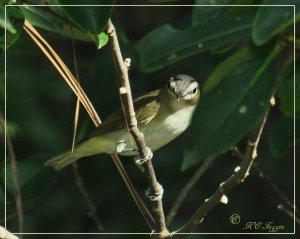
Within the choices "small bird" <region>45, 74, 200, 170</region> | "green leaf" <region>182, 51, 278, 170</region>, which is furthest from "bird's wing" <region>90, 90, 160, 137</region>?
"green leaf" <region>182, 51, 278, 170</region>

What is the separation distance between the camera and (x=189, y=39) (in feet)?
3.83

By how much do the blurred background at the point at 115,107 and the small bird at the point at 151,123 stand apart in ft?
0.08

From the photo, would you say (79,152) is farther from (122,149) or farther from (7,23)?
(7,23)

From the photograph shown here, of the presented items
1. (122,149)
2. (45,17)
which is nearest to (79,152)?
(122,149)

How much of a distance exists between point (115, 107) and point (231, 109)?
16.3 inches

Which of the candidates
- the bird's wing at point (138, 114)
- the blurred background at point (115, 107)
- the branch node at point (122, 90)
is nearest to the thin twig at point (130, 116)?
the branch node at point (122, 90)

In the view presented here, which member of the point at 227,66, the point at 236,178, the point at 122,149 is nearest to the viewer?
the point at 236,178

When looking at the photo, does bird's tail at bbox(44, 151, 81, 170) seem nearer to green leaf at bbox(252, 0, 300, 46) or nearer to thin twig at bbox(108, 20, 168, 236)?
thin twig at bbox(108, 20, 168, 236)

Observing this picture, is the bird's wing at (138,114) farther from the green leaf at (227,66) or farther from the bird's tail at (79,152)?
the green leaf at (227,66)

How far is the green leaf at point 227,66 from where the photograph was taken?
1226mm

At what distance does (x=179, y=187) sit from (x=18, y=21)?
1.70 feet

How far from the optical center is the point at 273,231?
1.36 m

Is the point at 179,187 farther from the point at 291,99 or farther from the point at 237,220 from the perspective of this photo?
the point at 291,99

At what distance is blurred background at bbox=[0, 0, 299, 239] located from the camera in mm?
1184
